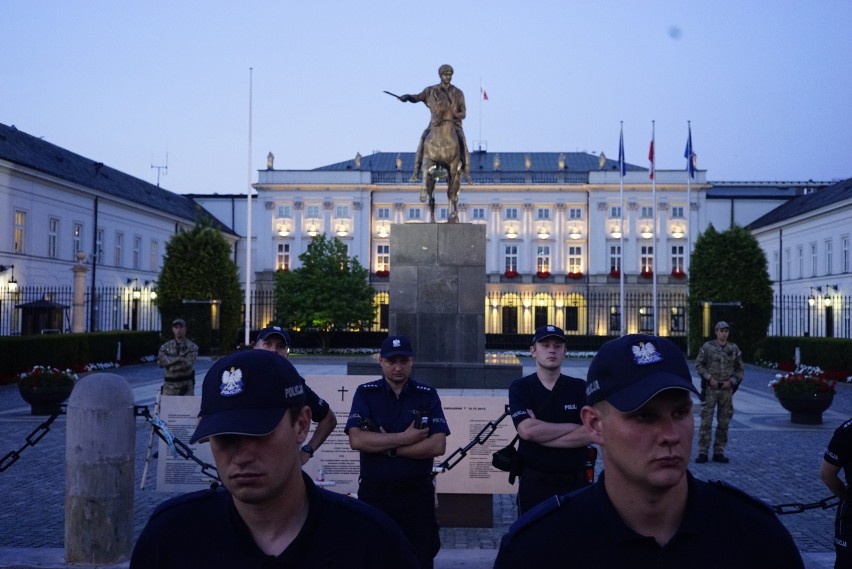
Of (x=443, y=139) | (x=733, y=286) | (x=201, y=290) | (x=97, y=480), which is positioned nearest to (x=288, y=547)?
(x=97, y=480)

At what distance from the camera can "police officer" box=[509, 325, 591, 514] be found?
5466mm

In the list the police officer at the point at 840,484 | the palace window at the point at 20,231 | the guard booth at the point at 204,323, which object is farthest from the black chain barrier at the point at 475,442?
the palace window at the point at 20,231

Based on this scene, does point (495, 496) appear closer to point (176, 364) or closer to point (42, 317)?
point (176, 364)

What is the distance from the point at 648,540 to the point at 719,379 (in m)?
10.3

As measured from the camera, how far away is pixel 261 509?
7.22ft

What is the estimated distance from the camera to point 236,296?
39.9 metres

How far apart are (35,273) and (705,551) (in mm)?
46532

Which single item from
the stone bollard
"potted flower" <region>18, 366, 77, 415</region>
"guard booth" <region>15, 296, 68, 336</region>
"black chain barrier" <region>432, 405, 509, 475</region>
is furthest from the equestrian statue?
"guard booth" <region>15, 296, 68, 336</region>

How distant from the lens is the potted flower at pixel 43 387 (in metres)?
16.9

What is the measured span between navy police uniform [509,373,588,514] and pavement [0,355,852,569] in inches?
68.8

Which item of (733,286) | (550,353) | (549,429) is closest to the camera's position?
(549,429)

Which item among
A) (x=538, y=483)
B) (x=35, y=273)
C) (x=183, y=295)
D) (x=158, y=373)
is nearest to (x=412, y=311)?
(x=538, y=483)

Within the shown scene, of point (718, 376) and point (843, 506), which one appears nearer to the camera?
point (843, 506)

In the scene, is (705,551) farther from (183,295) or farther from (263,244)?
(263,244)
